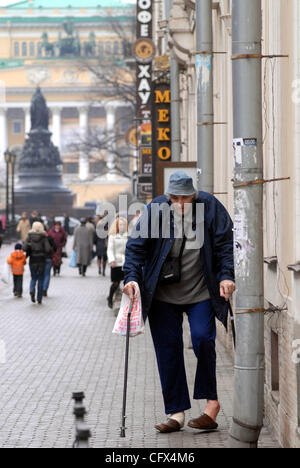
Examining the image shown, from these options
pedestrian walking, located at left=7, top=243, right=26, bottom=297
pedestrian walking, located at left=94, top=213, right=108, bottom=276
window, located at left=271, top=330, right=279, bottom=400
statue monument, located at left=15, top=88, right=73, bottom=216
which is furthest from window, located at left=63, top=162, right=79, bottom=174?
window, located at left=271, top=330, right=279, bottom=400

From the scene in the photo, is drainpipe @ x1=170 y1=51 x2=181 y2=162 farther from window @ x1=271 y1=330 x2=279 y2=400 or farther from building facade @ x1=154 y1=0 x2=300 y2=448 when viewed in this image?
window @ x1=271 y1=330 x2=279 y2=400

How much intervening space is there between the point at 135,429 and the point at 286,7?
9.77 feet

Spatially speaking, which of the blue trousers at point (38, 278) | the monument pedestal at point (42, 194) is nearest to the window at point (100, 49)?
the monument pedestal at point (42, 194)

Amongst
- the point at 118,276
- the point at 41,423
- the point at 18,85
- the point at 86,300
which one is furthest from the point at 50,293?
the point at 18,85

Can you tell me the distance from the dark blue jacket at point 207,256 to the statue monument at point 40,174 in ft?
204

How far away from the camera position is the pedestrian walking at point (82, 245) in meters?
29.8

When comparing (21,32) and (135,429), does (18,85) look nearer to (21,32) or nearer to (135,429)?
(21,32)

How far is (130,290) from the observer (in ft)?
26.3

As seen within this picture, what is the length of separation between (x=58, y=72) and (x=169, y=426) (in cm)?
12312

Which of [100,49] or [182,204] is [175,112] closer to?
[182,204]

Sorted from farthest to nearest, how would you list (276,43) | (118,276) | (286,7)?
(118,276) → (276,43) → (286,7)

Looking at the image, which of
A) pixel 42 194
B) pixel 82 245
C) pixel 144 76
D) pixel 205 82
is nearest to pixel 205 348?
pixel 205 82

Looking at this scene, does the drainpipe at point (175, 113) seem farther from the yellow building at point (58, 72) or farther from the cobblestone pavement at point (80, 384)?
the yellow building at point (58, 72)

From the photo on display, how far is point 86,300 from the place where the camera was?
22.7m
